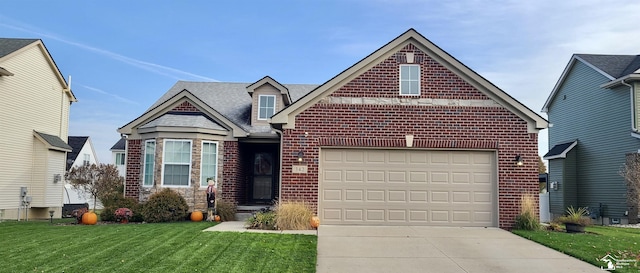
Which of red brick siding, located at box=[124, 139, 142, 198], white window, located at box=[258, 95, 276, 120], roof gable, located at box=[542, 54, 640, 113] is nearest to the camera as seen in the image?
red brick siding, located at box=[124, 139, 142, 198]

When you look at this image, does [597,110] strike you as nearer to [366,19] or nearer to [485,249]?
[366,19]

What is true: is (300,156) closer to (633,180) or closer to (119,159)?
(633,180)

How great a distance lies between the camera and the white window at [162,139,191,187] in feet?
49.5

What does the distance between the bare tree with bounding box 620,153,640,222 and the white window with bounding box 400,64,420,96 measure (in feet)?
25.2

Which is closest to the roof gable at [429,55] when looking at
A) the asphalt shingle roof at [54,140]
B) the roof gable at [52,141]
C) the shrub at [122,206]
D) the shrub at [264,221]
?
the shrub at [264,221]

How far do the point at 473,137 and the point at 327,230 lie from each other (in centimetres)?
498

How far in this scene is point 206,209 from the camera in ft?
50.2

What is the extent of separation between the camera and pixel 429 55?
1352 cm

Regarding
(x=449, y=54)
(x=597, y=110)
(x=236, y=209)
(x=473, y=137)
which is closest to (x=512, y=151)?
(x=473, y=137)

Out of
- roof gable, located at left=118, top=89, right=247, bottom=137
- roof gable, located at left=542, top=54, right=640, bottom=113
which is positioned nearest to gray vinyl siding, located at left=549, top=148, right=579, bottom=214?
A: roof gable, located at left=542, top=54, right=640, bottom=113

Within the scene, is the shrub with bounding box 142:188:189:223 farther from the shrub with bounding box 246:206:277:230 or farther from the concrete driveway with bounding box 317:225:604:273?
the concrete driveway with bounding box 317:225:604:273

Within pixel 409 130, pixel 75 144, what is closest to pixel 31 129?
pixel 409 130

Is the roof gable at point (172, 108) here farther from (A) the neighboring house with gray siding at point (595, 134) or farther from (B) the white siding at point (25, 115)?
(A) the neighboring house with gray siding at point (595, 134)

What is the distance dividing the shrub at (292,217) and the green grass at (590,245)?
17.9 feet
